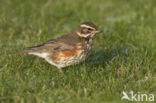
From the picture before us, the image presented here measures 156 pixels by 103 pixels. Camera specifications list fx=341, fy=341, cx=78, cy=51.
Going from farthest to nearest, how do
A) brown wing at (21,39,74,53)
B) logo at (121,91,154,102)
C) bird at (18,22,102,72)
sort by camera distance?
1. brown wing at (21,39,74,53)
2. bird at (18,22,102,72)
3. logo at (121,91,154,102)

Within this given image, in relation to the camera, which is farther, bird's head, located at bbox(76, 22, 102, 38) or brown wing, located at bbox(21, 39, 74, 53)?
bird's head, located at bbox(76, 22, 102, 38)

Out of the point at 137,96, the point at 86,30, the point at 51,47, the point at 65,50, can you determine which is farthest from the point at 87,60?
the point at 137,96

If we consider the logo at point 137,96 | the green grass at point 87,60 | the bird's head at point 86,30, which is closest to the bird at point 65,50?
the bird's head at point 86,30

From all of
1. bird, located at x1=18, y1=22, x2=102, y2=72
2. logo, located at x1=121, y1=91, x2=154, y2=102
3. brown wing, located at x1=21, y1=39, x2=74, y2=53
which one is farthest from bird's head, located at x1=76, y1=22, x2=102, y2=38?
logo, located at x1=121, y1=91, x2=154, y2=102

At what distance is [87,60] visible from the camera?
946 cm

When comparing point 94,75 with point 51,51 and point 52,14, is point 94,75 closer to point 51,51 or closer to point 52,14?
point 51,51

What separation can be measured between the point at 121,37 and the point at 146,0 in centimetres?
430

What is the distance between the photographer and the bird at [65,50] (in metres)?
8.47

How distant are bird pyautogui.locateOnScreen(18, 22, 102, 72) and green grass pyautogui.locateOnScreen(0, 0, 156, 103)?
0.22 m

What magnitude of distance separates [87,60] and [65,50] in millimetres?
1140

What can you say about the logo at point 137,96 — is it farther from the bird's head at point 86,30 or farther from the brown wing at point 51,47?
the bird's head at point 86,30

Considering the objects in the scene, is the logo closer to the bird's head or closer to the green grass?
the green grass

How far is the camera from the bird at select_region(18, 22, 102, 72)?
847 cm

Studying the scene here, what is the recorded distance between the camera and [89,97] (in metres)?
6.70
